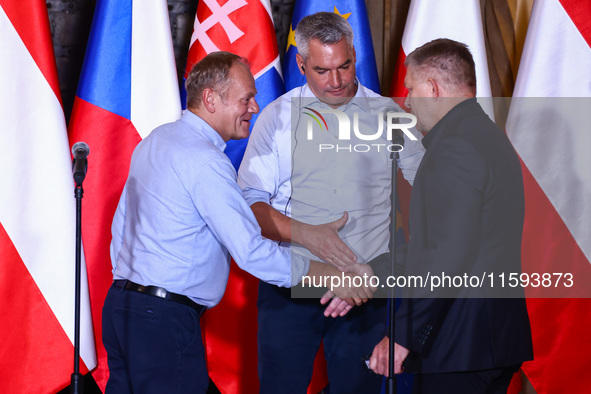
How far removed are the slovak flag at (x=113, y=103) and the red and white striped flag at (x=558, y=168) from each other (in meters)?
1.52

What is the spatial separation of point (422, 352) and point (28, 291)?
163 centimetres

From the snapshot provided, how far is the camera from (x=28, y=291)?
97.1 inches

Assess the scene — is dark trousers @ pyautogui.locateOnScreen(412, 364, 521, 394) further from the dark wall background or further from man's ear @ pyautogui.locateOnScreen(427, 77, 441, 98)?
the dark wall background

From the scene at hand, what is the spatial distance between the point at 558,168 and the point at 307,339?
1279 millimetres

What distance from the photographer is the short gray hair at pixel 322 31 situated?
2.24 metres

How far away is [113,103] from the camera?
2.59m

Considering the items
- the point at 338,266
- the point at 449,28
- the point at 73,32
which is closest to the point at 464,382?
the point at 338,266

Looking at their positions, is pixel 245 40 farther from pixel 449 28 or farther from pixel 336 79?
pixel 449 28

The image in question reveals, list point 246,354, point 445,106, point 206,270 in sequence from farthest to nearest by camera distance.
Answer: point 246,354
point 206,270
point 445,106

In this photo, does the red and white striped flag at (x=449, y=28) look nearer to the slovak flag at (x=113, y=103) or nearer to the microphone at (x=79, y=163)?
the slovak flag at (x=113, y=103)

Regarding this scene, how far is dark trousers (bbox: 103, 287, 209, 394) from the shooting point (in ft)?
5.96

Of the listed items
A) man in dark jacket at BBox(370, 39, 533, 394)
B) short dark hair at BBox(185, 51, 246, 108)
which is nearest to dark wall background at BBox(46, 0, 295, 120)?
short dark hair at BBox(185, 51, 246, 108)

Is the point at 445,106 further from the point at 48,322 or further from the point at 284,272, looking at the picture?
the point at 48,322

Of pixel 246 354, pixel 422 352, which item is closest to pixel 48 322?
pixel 246 354
